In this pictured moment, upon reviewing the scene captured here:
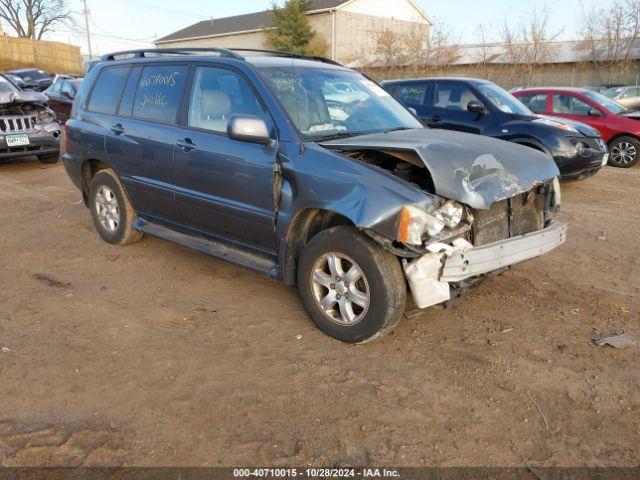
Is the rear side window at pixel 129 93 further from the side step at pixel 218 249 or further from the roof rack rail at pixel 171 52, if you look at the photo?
the side step at pixel 218 249

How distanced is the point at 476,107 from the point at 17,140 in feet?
26.6

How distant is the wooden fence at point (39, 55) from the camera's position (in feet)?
127

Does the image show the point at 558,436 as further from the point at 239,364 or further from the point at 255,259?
the point at 255,259

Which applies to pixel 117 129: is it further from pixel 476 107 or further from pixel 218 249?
pixel 476 107

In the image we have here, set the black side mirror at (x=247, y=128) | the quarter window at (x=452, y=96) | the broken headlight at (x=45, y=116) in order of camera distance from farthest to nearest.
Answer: the broken headlight at (x=45, y=116)
the quarter window at (x=452, y=96)
the black side mirror at (x=247, y=128)

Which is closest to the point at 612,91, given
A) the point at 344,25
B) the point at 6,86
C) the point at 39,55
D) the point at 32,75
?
the point at 6,86

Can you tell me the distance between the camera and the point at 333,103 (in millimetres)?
4363

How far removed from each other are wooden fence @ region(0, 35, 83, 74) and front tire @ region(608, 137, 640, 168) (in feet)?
127

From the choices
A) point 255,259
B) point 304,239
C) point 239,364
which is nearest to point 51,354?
point 239,364

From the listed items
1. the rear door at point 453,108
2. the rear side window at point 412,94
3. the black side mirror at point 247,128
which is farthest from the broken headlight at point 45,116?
the black side mirror at point 247,128

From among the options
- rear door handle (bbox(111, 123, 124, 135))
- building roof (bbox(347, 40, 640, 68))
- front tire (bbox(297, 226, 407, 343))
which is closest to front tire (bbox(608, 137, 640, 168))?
front tire (bbox(297, 226, 407, 343))

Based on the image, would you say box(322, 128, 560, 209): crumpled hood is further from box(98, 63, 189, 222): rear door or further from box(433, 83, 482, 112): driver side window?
box(433, 83, 482, 112): driver side window

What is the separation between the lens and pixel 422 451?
261 cm

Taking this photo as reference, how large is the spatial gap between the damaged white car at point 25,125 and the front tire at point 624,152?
436 inches
